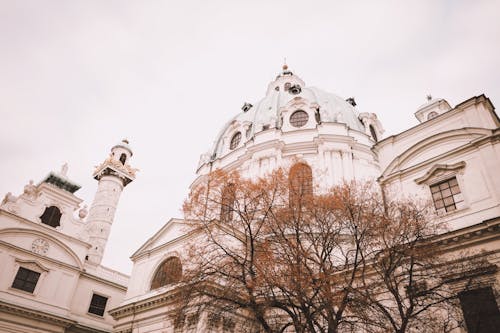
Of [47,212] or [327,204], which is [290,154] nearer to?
[327,204]

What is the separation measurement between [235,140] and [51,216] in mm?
15793

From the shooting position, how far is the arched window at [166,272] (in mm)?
20375

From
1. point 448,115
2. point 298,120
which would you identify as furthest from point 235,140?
point 448,115

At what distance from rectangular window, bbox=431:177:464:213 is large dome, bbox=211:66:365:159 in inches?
548

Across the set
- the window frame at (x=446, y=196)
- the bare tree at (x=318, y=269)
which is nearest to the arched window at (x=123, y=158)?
the bare tree at (x=318, y=269)

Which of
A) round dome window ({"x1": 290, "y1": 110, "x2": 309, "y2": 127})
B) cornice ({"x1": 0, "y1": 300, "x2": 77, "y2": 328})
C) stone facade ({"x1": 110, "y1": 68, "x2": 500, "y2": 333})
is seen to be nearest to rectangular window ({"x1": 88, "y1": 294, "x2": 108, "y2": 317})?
cornice ({"x1": 0, "y1": 300, "x2": 77, "y2": 328})

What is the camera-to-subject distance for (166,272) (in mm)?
21109

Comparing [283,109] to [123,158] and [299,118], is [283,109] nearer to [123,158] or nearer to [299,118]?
[299,118]

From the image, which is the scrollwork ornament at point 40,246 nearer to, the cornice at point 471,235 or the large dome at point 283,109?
the large dome at point 283,109

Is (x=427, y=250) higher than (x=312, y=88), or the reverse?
(x=312, y=88)

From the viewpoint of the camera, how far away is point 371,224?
11711 mm

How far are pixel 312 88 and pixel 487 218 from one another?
983 inches

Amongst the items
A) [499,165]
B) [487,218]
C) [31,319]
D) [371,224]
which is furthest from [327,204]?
[31,319]

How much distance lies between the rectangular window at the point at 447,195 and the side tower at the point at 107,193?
29398 mm
